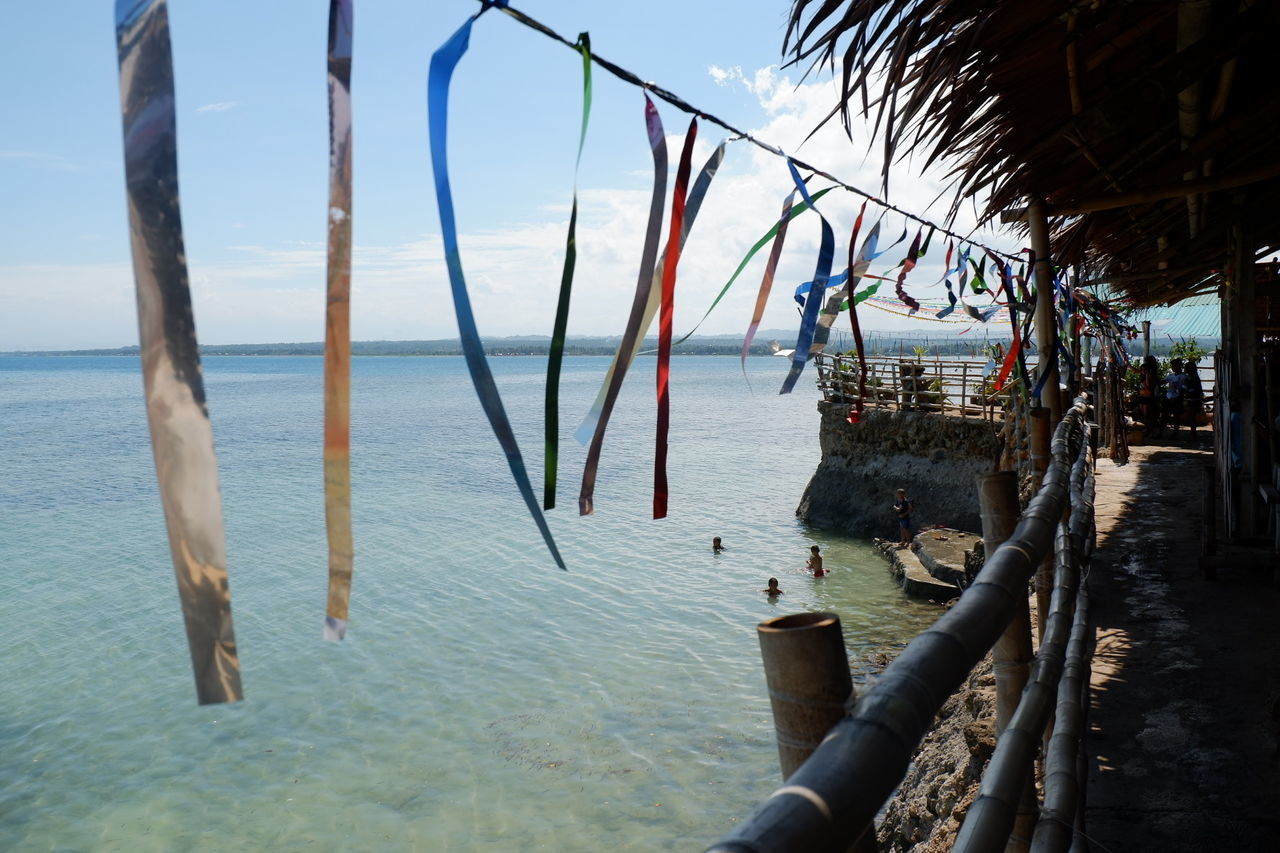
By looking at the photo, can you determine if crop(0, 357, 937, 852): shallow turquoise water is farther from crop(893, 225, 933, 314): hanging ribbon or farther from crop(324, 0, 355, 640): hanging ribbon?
crop(324, 0, 355, 640): hanging ribbon

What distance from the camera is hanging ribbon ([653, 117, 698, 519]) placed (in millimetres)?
2395

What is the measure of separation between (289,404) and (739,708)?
3197 inches

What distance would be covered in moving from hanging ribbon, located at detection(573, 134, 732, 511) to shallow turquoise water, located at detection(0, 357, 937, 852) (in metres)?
6.13

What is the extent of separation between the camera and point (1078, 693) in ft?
7.14

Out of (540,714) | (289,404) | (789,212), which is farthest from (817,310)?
(289,404)

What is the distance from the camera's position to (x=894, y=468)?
17016 millimetres

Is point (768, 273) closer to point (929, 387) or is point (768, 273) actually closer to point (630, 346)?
point (630, 346)

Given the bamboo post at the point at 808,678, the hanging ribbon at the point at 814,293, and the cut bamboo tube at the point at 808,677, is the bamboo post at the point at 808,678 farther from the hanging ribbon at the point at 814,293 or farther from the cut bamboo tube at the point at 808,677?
the hanging ribbon at the point at 814,293

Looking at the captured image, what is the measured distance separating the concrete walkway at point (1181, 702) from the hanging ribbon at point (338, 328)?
6.63 ft

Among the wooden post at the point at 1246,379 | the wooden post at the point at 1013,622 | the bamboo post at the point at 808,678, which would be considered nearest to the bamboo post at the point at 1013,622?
the wooden post at the point at 1013,622

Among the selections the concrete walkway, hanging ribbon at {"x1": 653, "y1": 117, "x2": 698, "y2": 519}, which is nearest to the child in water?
the concrete walkway

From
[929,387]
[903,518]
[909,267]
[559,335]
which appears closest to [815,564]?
[903,518]

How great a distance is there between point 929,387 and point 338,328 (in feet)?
53.7

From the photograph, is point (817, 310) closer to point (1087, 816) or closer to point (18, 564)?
point (1087, 816)
